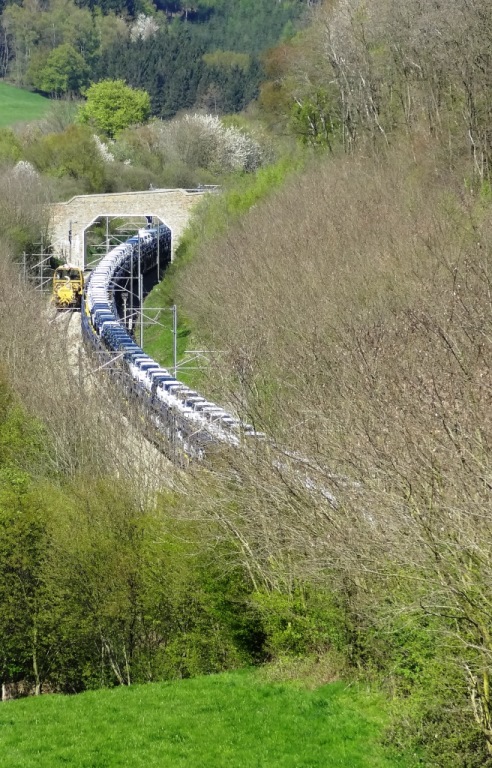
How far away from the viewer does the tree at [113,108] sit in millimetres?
98875

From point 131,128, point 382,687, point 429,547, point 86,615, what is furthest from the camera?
point 131,128

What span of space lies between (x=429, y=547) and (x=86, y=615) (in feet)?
31.9

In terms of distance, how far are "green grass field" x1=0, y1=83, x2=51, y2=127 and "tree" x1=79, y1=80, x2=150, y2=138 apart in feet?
28.8

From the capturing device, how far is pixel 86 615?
21.5 meters

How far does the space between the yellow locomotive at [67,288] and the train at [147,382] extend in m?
0.43

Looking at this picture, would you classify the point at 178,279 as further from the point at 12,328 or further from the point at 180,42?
the point at 180,42

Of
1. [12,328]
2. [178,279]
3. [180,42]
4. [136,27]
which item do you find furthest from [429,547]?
[136,27]

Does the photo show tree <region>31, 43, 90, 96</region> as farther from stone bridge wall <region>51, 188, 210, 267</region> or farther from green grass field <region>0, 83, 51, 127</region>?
stone bridge wall <region>51, 188, 210, 267</region>

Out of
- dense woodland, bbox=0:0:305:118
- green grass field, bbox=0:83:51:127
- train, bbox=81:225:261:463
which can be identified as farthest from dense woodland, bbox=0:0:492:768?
green grass field, bbox=0:83:51:127

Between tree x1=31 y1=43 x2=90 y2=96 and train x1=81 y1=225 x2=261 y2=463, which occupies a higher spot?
tree x1=31 y1=43 x2=90 y2=96

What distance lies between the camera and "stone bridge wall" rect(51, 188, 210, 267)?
213 feet

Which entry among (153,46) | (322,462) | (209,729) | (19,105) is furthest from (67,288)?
(19,105)

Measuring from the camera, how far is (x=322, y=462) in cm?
1798

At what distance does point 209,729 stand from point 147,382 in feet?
62.9
